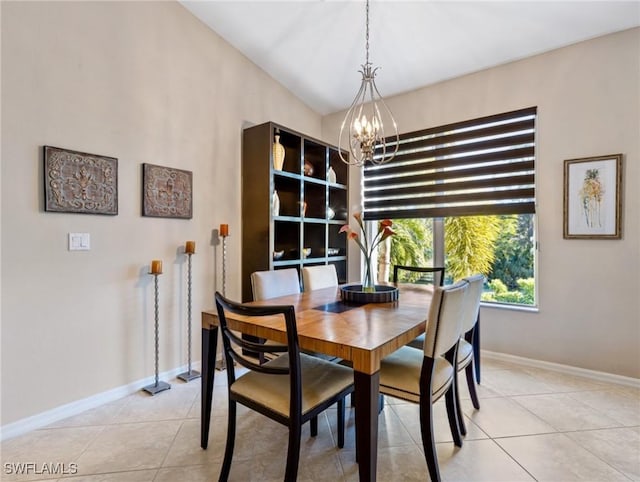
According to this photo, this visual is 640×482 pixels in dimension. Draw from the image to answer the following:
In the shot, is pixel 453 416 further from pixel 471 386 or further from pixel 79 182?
pixel 79 182

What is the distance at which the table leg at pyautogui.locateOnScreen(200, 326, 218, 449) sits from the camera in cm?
175

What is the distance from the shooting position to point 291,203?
3.77 metres

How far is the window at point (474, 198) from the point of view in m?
3.01

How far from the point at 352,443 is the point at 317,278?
4.00 ft

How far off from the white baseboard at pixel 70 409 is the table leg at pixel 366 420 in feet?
6.56

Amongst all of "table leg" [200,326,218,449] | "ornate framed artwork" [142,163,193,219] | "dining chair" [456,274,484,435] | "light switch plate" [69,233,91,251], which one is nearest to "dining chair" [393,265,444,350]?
"dining chair" [456,274,484,435]

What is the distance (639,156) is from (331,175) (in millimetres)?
2667

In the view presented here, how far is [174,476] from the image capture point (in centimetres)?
161

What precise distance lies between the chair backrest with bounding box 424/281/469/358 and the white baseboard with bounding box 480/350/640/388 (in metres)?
1.93

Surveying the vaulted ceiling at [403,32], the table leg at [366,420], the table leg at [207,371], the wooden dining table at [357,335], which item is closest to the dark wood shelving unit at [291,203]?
the vaulted ceiling at [403,32]

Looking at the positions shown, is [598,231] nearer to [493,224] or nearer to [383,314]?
[493,224]

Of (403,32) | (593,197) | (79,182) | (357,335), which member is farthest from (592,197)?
(79,182)

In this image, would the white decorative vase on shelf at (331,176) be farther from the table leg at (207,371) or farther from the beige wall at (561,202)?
the table leg at (207,371)

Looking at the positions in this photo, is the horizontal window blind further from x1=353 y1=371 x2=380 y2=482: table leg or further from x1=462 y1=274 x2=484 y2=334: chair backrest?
x1=353 y1=371 x2=380 y2=482: table leg
